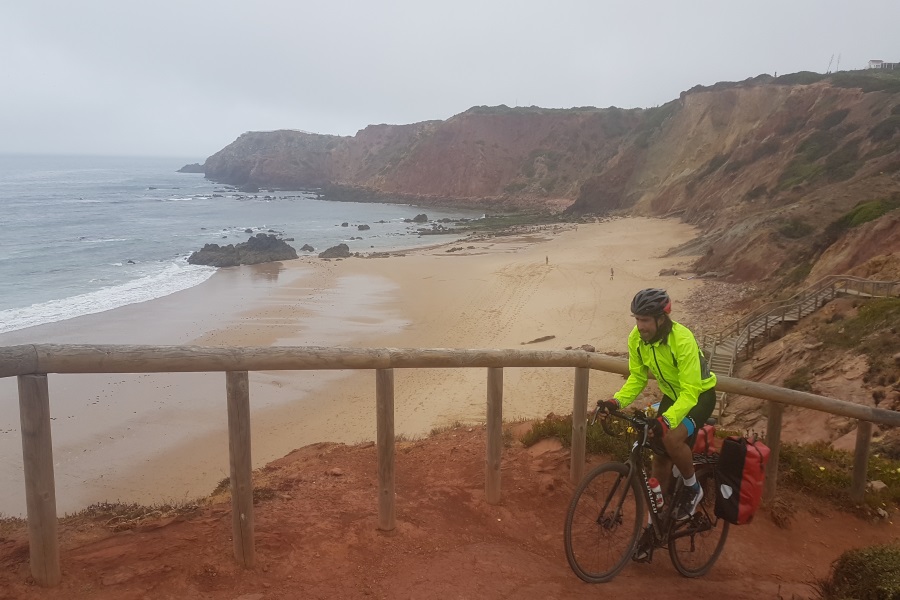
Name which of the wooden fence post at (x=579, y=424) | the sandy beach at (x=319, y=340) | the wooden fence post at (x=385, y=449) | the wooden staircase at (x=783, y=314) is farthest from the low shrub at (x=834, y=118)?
the wooden fence post at (x=385, y=449)

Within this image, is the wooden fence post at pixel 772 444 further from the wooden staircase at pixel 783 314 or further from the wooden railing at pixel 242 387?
the wooden staircase at pixel 783 314

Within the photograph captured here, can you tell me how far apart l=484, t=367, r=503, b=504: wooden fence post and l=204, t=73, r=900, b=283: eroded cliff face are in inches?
646

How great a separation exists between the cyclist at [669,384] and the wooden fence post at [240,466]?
6.98 ft

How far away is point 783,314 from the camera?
15.5 metres

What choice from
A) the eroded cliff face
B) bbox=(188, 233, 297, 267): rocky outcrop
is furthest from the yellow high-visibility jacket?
bbox=(188, 233, 297, 267): rocky outcrop

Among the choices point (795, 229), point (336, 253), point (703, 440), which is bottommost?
point (336, 253)

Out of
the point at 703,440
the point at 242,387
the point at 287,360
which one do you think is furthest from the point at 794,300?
the point at 242,387

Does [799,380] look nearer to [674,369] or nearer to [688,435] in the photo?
[688,435]

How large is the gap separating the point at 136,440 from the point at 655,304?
11.6 meters

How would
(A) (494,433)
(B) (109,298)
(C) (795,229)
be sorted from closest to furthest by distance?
(A) (494,433) → (C) (795,229) → (B) (109,298)

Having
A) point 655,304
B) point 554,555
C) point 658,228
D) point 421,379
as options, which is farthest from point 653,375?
point 658,228

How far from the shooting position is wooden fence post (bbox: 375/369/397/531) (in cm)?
405

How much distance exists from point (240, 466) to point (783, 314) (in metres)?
15.1

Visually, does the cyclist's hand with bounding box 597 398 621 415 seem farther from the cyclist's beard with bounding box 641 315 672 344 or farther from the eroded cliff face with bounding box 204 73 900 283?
the eroded cliff face with bounding box 204 73 900 283
